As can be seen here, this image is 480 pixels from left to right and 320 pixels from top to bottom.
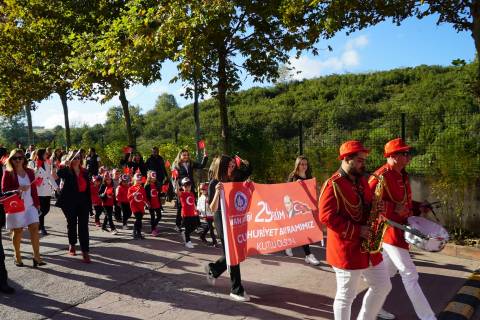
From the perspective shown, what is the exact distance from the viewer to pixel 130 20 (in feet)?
34.8

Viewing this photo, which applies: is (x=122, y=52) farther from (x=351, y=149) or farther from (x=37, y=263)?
(x=351, y=149)

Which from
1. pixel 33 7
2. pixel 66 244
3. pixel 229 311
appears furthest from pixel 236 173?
pixel 33 7

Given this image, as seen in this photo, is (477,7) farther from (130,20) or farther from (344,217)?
(130,20)

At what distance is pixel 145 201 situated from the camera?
10031mm

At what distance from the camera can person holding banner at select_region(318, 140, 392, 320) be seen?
14.0 ft

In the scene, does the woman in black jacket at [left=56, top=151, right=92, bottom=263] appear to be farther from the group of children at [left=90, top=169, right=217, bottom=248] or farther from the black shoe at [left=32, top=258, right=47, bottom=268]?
the group of children at [left=90, top=169, right=217, bottom=248]

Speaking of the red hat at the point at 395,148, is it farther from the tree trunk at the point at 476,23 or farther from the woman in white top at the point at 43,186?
the woman in white top at the point at 43,186

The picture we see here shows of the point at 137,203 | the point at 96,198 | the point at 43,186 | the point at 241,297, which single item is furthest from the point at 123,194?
the point at 241,297

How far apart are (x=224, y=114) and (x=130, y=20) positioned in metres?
3.31

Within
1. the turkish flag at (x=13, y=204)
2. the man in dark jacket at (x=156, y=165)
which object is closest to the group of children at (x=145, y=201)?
the man in dark jacket at (x=156, y=165)

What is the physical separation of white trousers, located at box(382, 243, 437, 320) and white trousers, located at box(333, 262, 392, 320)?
0.68 meters

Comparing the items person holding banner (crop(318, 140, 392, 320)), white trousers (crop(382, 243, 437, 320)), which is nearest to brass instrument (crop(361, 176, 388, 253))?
person holding banner (crop(318, 140, 392, 320))

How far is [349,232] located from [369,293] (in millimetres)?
754

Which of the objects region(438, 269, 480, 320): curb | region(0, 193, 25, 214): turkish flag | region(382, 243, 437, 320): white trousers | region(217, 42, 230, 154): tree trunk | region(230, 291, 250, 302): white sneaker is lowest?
region(438, 269, 480, 320): curb
